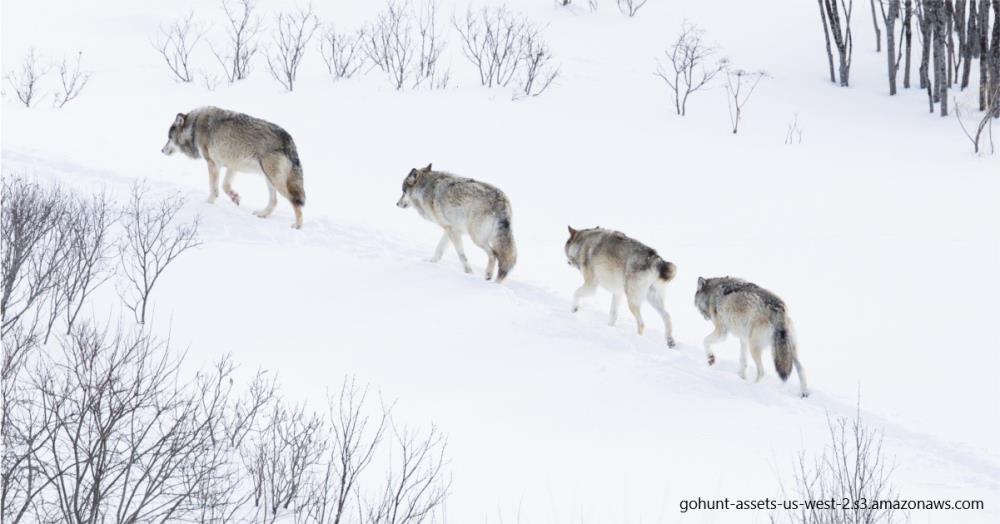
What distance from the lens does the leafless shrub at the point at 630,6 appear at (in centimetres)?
3597

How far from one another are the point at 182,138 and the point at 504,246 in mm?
5947

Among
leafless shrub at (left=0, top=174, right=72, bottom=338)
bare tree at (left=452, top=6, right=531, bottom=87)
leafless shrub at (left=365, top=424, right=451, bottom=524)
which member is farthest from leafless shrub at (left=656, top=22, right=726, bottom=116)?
leafless shrub at (left=365, top=424, right=451, bottom=524)

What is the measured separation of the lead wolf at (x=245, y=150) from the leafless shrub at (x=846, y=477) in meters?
8.20

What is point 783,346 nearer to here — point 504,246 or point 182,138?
point 504,246

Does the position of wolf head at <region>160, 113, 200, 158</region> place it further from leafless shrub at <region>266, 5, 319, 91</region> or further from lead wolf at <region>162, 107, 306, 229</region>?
leafless shrub at <region>266, 5, 319, 91</region>

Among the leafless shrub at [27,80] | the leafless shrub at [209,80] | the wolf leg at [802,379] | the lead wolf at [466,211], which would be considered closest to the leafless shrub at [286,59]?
the leafless shrub at [209,80]

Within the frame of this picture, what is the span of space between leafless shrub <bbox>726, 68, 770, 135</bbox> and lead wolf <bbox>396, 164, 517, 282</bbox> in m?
12.3

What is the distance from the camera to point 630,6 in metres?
35.8

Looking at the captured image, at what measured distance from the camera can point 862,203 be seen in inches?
708

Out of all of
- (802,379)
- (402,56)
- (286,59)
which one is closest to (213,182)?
(802,379)

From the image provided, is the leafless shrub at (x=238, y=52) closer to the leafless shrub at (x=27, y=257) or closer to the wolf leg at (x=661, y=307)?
the leafless shrub at (x=27, y=257)

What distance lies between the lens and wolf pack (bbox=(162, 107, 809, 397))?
33.0 ft

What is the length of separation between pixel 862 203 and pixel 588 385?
10.3 m

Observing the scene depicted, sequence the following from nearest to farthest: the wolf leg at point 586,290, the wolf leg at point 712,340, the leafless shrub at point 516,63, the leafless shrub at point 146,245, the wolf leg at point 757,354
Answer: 1. the wolf leg at point 757,354
2. the wolf leg at point 712,340
3. the leafless shrub at point 146,245
4. the wolf leg at point 586,290
5. the leafless shrub at point 516,63
